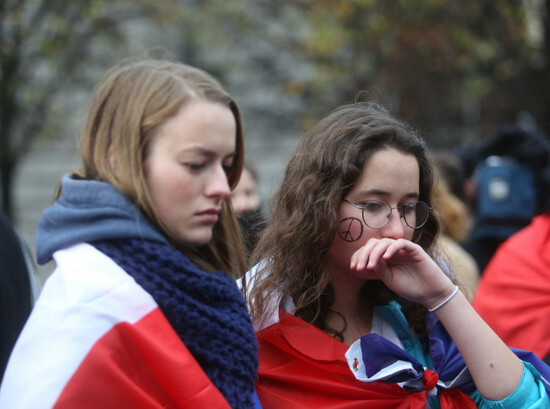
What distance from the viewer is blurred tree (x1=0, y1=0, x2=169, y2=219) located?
7.15m

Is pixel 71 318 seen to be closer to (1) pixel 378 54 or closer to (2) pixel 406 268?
(2) pixel 406 268

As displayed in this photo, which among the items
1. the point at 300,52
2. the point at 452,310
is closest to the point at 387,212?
the point at 452,310

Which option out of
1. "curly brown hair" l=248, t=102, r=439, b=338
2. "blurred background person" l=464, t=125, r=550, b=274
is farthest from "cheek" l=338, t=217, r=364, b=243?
"blurred background person" l=464, t=125, r=550, b=274

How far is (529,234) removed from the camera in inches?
129

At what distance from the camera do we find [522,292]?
3186 mm

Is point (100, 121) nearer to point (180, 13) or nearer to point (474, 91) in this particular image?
point (180, 13)

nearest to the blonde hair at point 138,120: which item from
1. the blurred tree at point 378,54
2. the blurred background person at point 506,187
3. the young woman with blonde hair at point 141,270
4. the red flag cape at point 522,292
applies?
the young woman with blonde hair at point 141,270

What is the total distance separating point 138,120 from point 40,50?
6.39 metres

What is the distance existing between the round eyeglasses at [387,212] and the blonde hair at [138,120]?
40 centimetres

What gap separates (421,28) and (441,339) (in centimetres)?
795

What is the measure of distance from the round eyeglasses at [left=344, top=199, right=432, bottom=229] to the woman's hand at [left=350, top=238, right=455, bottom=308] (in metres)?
0.09

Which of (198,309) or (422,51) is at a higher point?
(198,309)

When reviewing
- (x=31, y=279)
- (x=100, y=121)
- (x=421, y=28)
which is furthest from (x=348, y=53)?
(x=100, y=121)

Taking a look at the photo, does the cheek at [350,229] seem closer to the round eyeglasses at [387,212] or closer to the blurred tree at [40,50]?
Answer: the round eyeglasses at [387,212]
